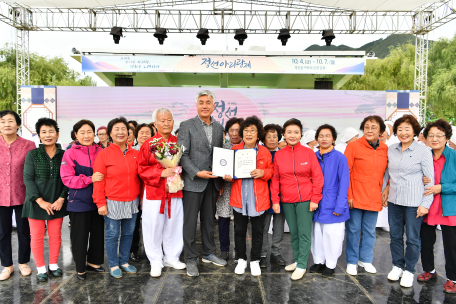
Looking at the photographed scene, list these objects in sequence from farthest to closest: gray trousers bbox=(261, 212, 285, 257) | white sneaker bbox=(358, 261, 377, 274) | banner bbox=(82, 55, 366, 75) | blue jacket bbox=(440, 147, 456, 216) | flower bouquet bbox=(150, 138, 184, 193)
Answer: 1. banner bbox=(82, 55, 366, 75)
2. gray trousers bbox=(261, 212, 285, 257)
3. white sneaker bbox=(358, 261, 377, 274)
4. flower bouquet bbox=(150, 138, 184, 193)
5. blue jacket bbox=(440, 147, 456, 216)

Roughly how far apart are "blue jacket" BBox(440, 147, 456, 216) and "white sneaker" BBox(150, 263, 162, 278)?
2.99m

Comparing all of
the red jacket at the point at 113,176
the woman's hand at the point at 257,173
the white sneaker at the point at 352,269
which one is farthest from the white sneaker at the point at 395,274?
the red jacket at the point at 113,176

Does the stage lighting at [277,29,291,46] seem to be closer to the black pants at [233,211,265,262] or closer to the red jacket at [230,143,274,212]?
the red jacket at [230,143,274,212]

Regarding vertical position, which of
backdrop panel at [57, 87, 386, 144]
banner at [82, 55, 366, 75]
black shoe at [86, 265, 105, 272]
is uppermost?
banner at [82, 55, 366, 75]

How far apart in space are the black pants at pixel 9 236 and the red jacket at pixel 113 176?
0.90m

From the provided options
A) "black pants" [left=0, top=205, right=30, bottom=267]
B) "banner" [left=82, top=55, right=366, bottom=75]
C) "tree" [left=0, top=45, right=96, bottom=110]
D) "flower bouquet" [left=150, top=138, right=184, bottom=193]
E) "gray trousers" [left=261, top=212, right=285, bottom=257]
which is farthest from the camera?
"tree" [left=0, top=45, right=96, bottom=110]

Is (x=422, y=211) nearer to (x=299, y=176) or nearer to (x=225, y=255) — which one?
(x=299, y=176)

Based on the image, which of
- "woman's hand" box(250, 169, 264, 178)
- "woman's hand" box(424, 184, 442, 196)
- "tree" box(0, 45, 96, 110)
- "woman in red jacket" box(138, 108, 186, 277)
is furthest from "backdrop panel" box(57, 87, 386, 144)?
"tree" box(0, 45, 96, 110)

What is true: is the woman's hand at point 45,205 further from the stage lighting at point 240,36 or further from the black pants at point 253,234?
the stage lighting at point 240,36

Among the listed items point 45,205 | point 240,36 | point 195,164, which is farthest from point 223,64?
point 45,205

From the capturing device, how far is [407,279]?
9.36 ft

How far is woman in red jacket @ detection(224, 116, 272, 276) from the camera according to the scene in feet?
9.93

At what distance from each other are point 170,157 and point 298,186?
139 cm

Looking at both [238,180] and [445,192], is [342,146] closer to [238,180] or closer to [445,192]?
[445,192]
